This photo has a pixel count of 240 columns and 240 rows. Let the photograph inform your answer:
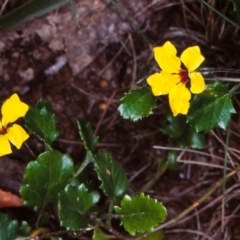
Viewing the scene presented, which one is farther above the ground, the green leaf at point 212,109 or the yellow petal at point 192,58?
the yellow petal at point 192,58

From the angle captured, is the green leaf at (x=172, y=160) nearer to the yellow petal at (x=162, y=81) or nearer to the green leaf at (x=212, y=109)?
the green leaf at (x=212, y=109)

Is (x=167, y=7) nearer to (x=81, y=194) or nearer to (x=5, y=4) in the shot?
(x=5, y=4)

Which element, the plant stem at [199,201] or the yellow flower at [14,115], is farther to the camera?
the plant stem at [199,201]

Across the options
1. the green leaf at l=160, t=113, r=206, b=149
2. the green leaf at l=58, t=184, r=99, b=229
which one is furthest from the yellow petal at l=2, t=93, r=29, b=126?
the green leaf at l=160, t=113, r=206, b=149

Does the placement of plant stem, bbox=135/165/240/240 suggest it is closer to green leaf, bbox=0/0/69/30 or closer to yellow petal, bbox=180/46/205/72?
yellow petal, bbox=180/46/205/72

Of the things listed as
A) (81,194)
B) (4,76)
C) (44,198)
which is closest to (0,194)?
(44,198)

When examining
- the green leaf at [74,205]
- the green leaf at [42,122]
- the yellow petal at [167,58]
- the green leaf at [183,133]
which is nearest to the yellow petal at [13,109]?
the green leaf at [42,122]
